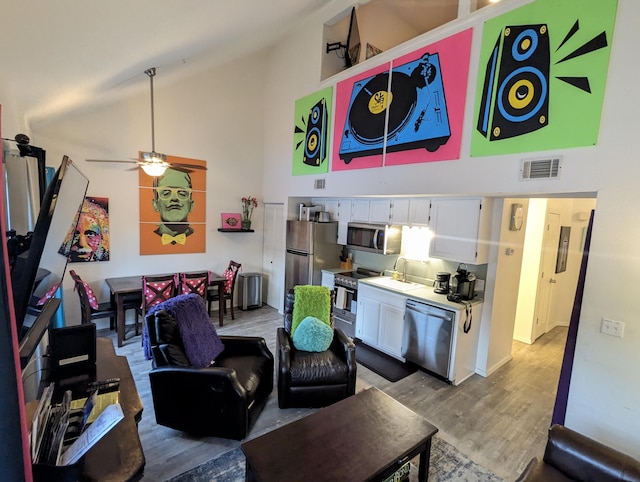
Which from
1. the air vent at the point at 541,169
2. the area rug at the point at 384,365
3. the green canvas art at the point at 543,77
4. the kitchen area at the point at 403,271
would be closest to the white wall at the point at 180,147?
the kitchen area at the point at 403,271

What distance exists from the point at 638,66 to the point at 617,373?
2.28m

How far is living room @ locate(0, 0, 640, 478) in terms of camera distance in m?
2.36

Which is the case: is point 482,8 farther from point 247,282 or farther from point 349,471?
point 247,282

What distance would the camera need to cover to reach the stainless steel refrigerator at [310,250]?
5148 millimetres

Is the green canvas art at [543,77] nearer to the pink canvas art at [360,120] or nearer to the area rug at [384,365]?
the pink canvas art at [360,120]

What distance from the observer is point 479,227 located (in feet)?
11.6

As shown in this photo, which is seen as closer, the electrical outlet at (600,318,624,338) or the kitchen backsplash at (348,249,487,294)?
the electrical outlet at (600,318,624,338)

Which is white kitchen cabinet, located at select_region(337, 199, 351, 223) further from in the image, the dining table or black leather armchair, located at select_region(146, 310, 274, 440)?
black leather armchair, located at select_region(146, 310, 274, 440)

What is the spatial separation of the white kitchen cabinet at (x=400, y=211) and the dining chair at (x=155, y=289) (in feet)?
10.7

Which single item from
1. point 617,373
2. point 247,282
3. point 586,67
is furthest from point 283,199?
point 617,373

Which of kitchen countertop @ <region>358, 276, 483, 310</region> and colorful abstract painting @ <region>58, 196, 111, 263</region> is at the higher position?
colorful abstract painting @ <region>58, 196, 111, 263</region>

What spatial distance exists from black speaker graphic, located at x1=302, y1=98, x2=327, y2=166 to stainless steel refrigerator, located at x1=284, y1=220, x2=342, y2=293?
1052 mm

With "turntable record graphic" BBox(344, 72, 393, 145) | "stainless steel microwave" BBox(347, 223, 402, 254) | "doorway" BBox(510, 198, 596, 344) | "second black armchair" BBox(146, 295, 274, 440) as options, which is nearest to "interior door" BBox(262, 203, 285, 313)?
"stainless steel microwave" BBox(347, 223, 402, 254)

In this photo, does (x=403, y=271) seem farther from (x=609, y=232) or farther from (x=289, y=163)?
(x=289, y=163)
